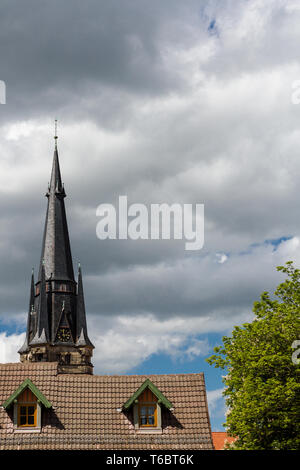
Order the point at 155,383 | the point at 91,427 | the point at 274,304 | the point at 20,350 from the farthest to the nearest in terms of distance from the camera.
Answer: the point at 20,350 → the point at 274,304 → the point at 155,383 → the point at 91,427

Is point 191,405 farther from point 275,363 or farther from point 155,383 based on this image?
point 275,363

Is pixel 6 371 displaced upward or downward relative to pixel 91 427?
upward

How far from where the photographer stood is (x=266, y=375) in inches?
1470

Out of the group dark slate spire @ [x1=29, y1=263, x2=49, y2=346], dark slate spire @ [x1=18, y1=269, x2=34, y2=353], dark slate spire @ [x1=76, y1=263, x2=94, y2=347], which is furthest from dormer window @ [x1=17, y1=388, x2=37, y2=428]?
dark slate spire @ [x1=18, y1=269, x2=34, y2=353]

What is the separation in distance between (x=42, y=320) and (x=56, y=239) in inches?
487

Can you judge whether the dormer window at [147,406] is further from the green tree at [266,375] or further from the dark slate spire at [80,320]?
the dark slate spire at [80,320]

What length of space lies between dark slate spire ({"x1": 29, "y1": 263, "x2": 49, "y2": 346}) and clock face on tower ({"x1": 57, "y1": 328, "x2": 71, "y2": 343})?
178cm

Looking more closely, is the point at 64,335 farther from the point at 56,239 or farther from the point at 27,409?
the point at 27,409

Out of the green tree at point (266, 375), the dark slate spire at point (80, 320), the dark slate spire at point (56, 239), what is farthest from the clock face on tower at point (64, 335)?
the green tree at point (266, 375)

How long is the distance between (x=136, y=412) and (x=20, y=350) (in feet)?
234
